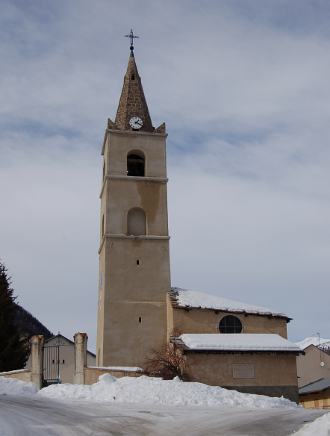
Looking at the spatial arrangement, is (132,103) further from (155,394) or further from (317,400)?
(155,394)

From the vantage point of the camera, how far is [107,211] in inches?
1500

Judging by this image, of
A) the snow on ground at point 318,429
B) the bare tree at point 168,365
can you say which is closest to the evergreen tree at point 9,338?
the bare tree at point 168,365

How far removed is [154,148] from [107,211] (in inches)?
215

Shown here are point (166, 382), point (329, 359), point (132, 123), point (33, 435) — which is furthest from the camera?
point (329, 359)

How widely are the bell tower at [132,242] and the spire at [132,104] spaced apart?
0.24ft

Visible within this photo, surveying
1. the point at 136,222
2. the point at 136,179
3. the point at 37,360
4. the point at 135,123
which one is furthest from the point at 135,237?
the point at 37,360

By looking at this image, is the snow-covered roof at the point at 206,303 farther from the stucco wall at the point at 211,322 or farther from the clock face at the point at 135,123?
the clock face at the point at 135,123

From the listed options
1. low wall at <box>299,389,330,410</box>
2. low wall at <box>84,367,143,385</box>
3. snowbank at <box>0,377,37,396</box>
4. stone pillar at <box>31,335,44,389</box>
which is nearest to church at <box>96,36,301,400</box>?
low wall at <box>84,367,143,385</box>

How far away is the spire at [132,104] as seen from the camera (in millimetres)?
41250

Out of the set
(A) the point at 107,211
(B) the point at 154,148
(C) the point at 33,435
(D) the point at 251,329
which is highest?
(B) the point at 154,148

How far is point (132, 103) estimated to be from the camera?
42438 mm

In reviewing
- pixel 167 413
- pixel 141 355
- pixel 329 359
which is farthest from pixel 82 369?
pixel 329 359

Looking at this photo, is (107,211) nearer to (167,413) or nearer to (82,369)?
(82,369)

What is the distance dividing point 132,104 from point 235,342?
18146mm
